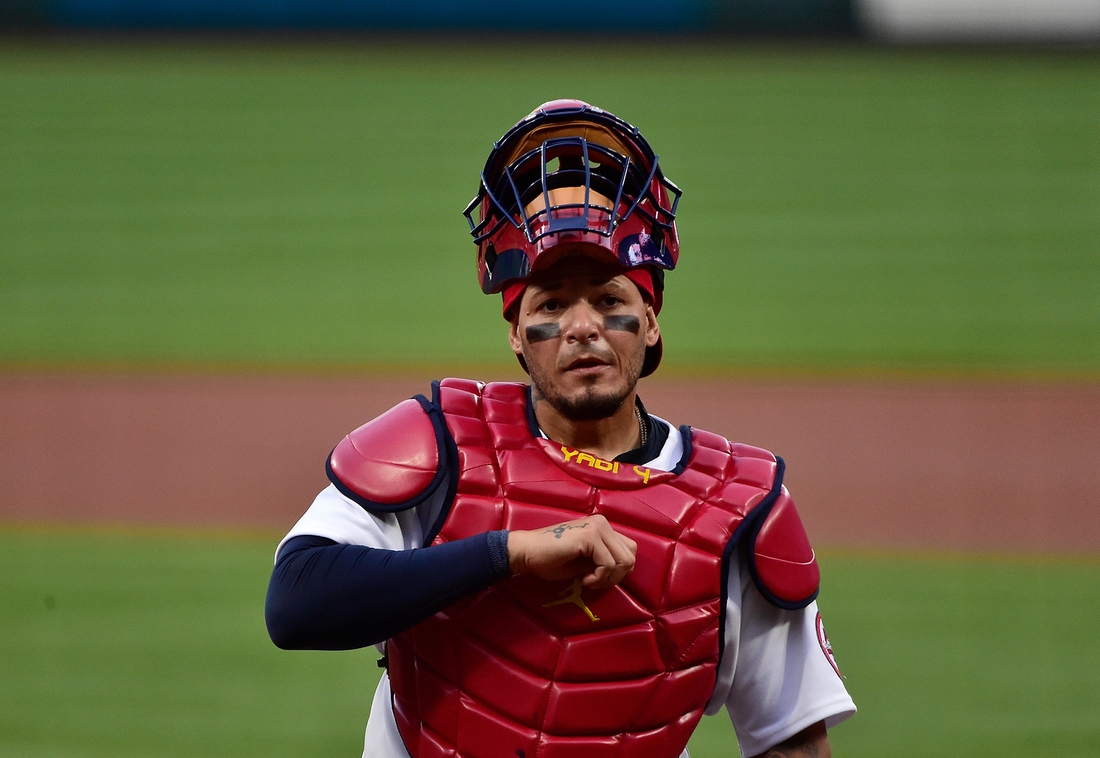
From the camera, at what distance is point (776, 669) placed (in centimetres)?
209

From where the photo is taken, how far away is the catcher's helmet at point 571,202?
2020 mm

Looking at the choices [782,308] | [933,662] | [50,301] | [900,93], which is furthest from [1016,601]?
[900,93]

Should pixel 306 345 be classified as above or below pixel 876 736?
above

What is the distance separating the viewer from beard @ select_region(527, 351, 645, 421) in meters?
2.02

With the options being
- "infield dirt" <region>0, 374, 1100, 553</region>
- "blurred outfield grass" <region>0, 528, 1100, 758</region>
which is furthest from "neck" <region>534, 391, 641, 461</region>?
"infield dirt" <region>0, 374, 1100, 553</region>

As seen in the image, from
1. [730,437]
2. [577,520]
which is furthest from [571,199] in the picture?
[730,437]

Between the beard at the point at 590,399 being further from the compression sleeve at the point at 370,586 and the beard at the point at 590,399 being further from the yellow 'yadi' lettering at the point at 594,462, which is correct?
the compression sleeve at the point at 370,586

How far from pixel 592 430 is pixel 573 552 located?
1.24ft

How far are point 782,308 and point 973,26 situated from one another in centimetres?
824

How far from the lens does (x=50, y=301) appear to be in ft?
32.8

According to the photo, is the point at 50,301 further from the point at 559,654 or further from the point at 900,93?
the point at 900,93

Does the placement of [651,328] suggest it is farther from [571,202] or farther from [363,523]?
[363,523]

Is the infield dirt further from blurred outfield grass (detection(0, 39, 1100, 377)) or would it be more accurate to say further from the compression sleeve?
the compression sleeve

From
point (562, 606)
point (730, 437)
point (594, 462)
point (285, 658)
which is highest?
point (730, 437)
